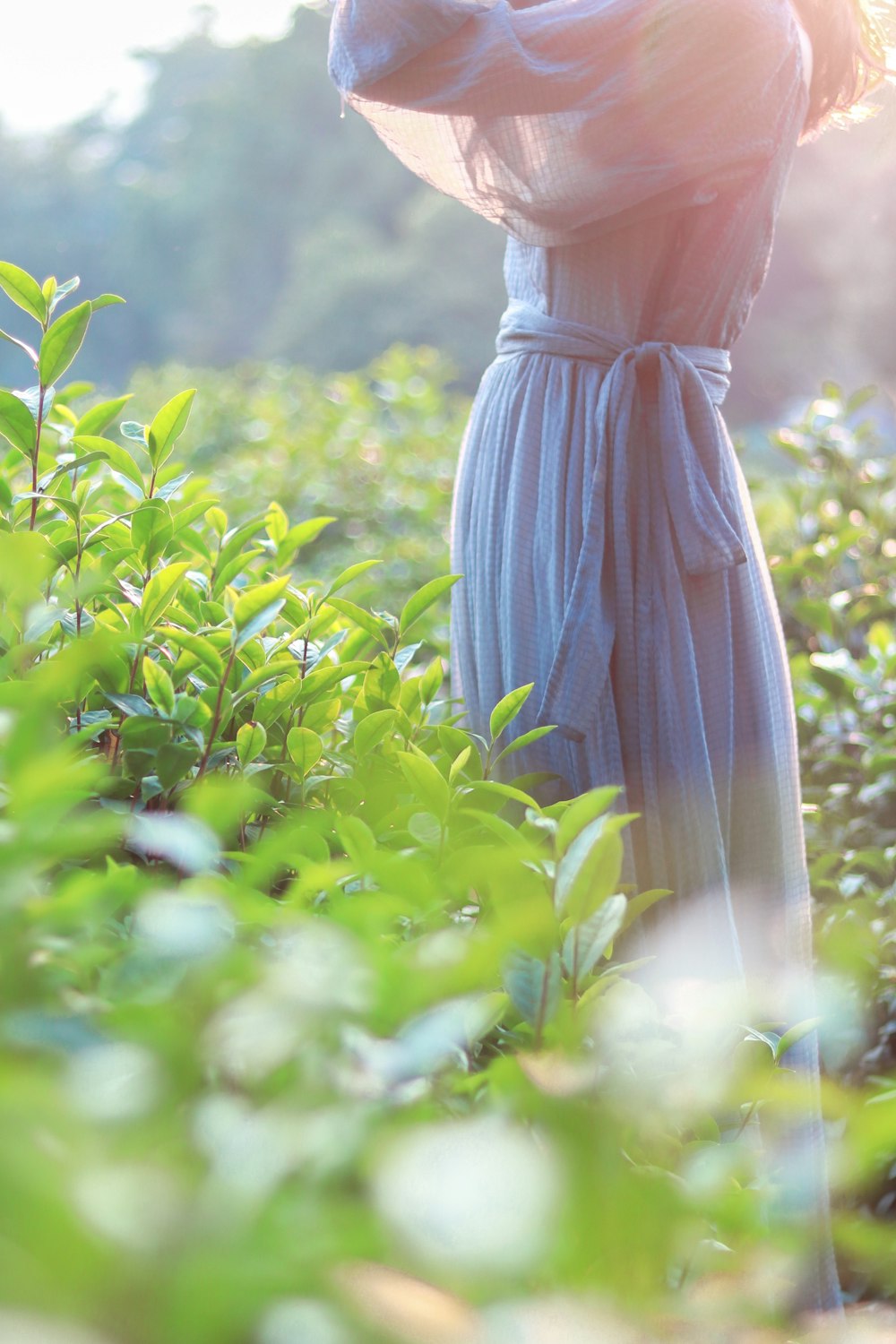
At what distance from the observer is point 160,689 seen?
0.81m

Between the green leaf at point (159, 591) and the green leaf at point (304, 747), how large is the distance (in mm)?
136

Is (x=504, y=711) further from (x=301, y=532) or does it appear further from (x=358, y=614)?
(x=301, y=532)

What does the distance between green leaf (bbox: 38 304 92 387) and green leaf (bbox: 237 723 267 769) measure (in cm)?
33

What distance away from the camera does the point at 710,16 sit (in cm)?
144

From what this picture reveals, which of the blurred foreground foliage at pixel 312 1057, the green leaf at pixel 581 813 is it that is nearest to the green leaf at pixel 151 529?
the blurred foreground foliage at pixel 312 1057

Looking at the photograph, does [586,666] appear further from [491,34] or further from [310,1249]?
[310,1249]

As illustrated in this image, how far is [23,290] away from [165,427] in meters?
0.15

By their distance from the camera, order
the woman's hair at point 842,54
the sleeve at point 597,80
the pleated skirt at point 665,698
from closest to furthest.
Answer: the sleeve at point 597,80
the pleated skirt at point 665,698
the woman's hair at point 842,54

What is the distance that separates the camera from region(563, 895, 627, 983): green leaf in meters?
0.56

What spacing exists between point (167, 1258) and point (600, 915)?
33 centimetres

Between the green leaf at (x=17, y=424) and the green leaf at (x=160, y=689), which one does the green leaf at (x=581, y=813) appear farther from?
the green leaf at (x=17, y=424)

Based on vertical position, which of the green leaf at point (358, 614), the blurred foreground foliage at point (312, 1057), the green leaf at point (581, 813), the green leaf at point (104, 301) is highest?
the green leaf at point (104, 301)

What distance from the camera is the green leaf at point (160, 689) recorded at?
31.9 inches

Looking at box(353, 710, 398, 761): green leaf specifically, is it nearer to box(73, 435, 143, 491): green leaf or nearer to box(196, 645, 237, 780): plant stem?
box(196, 645, 237, 780): plant stem
